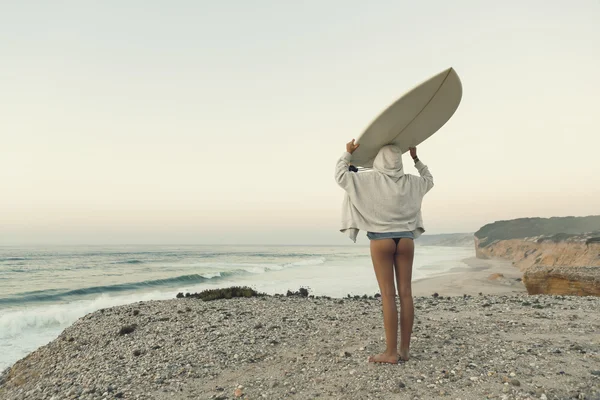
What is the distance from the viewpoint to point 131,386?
4.89 meters

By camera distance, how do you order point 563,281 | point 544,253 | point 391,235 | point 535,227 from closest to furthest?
point 391,235, point 563,281, point 544,253, point 535,227

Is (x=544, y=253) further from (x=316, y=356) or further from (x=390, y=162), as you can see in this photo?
(x=390, y=162)

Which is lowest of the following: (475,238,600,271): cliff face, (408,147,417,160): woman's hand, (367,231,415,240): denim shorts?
(475,238,600,271): cliff face

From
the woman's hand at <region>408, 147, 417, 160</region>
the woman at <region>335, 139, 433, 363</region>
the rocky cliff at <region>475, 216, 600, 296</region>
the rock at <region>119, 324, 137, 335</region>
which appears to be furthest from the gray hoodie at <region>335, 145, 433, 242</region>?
the rocky cliff at <region>475, 216, 600, 296</region>

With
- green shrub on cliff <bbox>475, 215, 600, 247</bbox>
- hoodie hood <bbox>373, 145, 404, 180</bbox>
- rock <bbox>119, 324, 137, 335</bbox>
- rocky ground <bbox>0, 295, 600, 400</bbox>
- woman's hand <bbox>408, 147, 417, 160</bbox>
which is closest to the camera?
rocky ground <bbox>0, 295, 600, 400</bbox>

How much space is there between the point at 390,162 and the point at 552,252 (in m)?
29.8

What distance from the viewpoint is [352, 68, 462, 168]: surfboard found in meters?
4.23

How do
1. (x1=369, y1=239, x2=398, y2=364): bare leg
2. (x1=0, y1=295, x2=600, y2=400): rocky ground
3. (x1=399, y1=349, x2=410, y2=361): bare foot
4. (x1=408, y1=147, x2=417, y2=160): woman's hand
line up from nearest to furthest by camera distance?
(x1=0, y1=295, x2=600, y2=400): rocky ground
(x1=369, y1=239, x2=398, y2=364): bare leg
(x1=399, y1=349, x2=410, y2=361): bare foot
(x1=408, y1=147, x2=417, y2=160): woman's hand

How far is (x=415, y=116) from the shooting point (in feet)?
15.0

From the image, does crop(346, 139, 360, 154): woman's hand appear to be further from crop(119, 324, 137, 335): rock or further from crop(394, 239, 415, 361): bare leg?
crop(119, 324, 137, 335): rock

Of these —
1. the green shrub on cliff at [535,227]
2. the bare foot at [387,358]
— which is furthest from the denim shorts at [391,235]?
the green shrub on cliff at [535,227]

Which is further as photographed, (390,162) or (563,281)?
(563,281)

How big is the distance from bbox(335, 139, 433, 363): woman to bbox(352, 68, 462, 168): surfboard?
20 cm

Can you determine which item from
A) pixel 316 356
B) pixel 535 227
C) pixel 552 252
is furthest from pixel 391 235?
pixel 535 227
